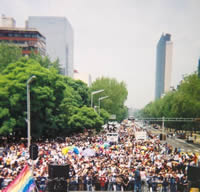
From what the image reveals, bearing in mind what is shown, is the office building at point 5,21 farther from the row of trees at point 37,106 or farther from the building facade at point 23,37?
the row of trees at point 37,106

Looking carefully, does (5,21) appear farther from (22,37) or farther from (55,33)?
(55,33)

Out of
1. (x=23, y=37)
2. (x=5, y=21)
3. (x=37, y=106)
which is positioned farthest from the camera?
(x=5, y=21)

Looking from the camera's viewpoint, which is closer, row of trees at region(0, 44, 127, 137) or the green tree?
the green tree

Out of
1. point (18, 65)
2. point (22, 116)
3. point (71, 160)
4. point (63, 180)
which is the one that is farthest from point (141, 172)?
point (18, 65)

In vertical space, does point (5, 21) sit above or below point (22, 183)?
above

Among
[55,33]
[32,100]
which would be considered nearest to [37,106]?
[32,100]

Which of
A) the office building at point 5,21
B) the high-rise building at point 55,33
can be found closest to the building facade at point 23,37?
the office building at point 5,21

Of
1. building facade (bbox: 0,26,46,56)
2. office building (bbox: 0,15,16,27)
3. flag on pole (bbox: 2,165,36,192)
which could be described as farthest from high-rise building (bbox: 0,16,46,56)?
flag on pole (bbox: 2,165,36,192)

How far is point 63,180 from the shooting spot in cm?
555

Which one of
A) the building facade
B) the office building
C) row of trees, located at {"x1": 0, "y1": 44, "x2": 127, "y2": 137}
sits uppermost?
the office building

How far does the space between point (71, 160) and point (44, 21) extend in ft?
497

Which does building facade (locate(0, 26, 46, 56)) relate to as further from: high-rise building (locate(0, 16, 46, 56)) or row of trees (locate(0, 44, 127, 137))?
row of trees (locate(0, 44, 127, 137))

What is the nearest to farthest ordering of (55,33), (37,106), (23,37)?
(37,106) → (23,37) → (55,33)

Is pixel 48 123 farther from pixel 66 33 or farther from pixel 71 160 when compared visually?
pixel 66 33
